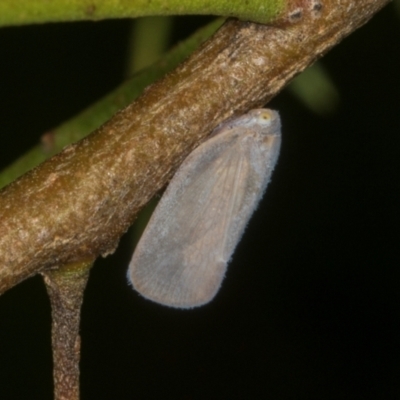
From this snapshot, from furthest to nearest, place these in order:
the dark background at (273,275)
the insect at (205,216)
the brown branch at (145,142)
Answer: the dark background at (273,275) < the insect at (205,216) < the brown branch at (145,142)

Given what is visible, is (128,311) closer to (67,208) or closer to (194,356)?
(194,356)

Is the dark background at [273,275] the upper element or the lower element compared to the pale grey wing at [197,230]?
upper

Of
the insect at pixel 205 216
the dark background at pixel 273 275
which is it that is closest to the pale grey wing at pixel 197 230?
the insect at pixel 205 216

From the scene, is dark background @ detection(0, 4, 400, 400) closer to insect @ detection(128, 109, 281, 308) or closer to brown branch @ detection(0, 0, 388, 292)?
insect @ detection(128, 109, 281, 308)

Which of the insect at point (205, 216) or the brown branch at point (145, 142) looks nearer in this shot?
the brown branch at point (145, 142)

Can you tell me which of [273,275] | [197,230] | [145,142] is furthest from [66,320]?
[273,275]

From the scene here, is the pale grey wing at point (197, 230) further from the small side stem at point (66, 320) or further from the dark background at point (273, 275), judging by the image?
the dark background at point (273, 275)

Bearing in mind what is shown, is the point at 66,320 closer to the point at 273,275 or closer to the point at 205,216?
the point at 205,216
